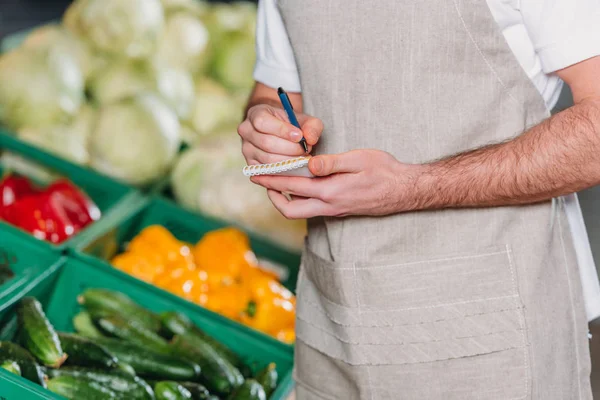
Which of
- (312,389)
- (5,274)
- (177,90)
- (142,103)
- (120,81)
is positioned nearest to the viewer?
(312,389)

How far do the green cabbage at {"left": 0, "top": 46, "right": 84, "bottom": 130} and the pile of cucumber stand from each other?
1207 mm

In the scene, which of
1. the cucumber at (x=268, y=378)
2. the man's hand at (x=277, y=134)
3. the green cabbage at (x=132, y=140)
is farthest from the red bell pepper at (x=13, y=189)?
the man's hand at (x=277, y=134)

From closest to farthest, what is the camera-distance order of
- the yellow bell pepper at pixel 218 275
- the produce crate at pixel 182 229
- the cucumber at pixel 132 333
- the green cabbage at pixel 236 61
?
the cucumber at pixel 132 333
the yellow bell pepper at pixel 218 275
the produce crate at pixel 182 229
the green cabbage at pixel 236 61

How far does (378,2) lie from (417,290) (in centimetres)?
62

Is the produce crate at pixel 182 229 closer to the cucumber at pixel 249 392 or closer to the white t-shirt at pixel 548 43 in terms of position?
the cucumber at pixel 249 392

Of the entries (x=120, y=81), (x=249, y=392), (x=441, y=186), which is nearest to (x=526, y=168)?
(x=441, y=186)

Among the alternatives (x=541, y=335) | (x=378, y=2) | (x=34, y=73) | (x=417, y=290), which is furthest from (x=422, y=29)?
(x=34, y=73)

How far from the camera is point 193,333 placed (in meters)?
2.27

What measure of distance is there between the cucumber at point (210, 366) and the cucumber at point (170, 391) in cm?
14

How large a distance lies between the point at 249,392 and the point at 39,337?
0.62 meters

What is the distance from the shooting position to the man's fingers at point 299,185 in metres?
1.43

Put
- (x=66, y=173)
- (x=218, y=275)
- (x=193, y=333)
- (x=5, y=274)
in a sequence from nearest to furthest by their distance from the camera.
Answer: (x=193, y=333)
(x=5, y=274)
(x=218, y=275)
(x=66, y=173)

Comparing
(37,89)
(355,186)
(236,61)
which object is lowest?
(37,89)

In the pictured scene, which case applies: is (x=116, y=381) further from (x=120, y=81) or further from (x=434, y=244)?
(x=120, y=81)
